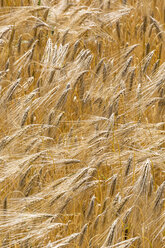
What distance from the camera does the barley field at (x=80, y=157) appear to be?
1.48m

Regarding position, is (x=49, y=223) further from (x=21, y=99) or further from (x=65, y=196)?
(x=21, y=99)

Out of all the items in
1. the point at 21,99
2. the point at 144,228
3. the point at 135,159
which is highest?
the point at 21,99

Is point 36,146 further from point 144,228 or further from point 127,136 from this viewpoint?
point 144,228

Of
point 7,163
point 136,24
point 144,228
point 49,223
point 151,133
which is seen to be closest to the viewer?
point 49,223

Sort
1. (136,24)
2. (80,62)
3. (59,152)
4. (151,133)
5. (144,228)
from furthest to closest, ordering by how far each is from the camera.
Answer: (136,24), (80,62), (151,133), (59,152), (144,228)

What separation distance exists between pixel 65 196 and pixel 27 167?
199mm

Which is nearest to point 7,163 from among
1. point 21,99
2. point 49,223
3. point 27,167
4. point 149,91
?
point 27,167

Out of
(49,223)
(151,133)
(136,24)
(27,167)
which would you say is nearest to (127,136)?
(151,133)

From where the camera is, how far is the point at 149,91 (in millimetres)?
1974

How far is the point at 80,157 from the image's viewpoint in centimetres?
179

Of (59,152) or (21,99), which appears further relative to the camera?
(21,99)

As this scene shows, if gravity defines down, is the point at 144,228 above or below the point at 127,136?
below

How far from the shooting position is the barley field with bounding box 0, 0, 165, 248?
1.48 metres

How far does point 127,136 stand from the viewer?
1821 millimetres
